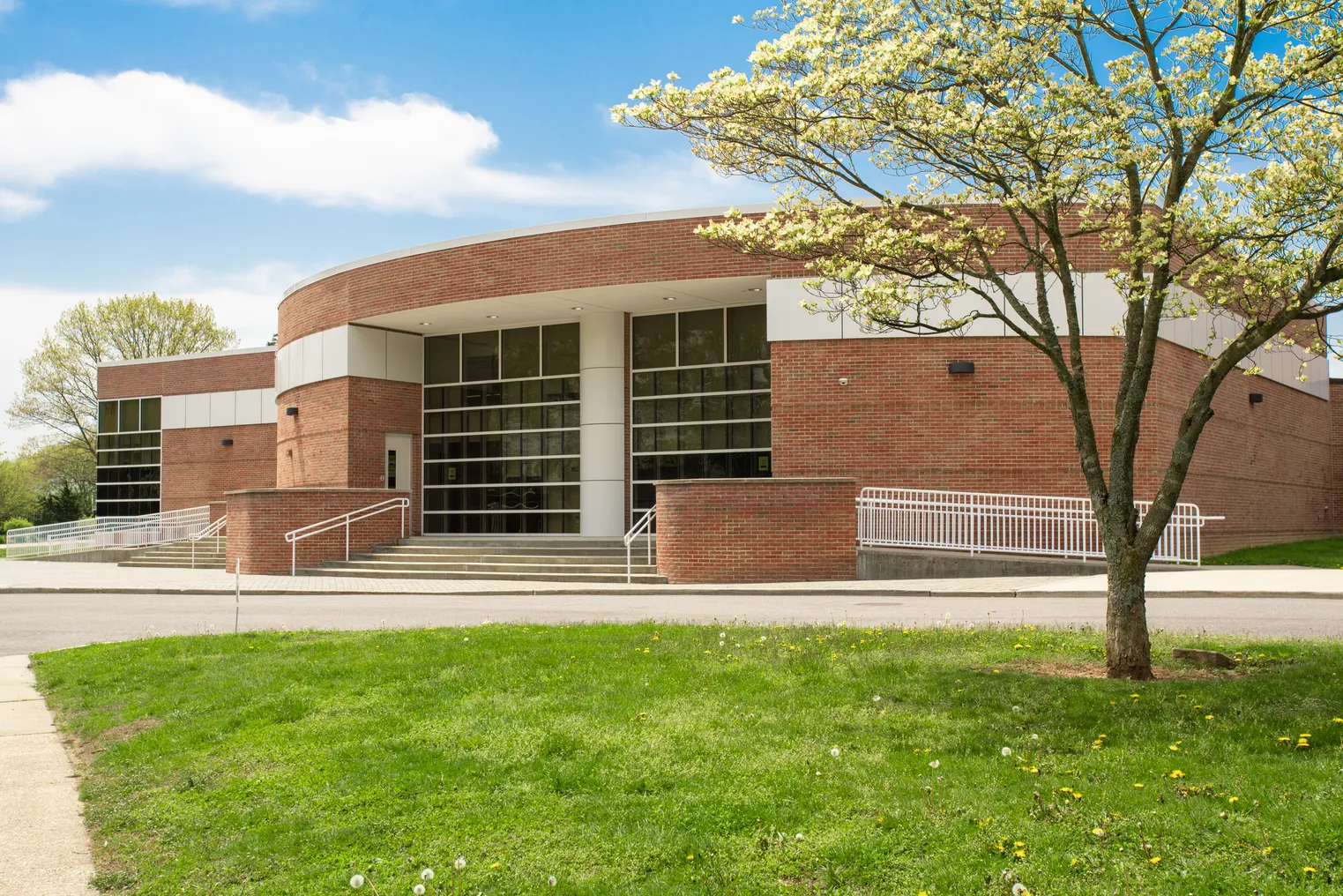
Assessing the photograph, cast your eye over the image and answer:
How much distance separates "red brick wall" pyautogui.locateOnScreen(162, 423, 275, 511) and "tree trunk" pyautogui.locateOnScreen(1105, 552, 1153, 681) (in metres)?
34.9

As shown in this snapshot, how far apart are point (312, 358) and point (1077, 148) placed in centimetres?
2449

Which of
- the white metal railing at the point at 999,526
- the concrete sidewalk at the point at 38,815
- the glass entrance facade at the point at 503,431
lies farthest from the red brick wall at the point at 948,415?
the concrete sidewalk at the point at 38,815

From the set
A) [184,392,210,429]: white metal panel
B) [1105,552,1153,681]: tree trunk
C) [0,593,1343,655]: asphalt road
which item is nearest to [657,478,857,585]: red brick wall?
[0,593,1343,655]: asphalt road

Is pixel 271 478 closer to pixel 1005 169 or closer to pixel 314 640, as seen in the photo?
pixel 314 640

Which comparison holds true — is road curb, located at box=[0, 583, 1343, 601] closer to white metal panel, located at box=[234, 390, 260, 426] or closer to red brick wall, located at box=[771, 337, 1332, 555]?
red brick wall, located at box=[771, 337, 1332, 555]

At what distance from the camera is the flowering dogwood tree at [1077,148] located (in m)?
8.09

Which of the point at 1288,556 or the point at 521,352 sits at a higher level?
the point at 521,352

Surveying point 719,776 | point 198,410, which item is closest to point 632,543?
point 719,776

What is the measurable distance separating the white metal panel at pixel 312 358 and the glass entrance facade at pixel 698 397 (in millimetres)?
8344

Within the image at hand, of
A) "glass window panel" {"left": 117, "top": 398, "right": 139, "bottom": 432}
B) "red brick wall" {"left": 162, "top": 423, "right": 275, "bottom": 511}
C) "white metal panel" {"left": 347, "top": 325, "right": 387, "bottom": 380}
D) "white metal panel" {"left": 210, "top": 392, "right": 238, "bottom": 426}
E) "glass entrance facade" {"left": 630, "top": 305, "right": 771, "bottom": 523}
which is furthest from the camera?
"glass window panel" {"left": 117, "top": 398, "right": 139, "bottom": 432}

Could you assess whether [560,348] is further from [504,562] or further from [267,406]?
[267,406]

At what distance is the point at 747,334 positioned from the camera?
2600cm

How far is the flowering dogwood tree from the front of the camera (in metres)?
8.09

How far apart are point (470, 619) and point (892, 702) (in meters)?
8.20
